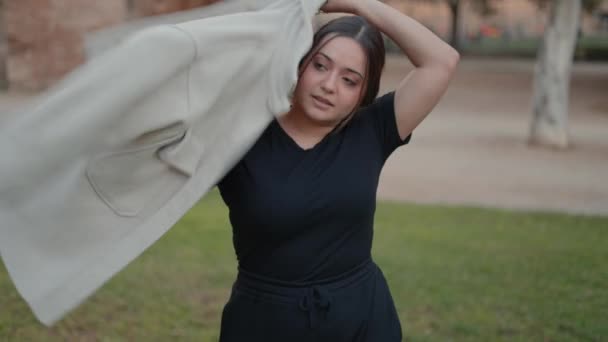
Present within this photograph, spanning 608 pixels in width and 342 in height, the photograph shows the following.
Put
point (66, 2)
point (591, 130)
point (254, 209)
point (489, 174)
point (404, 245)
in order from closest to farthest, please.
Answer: point (254, 209), point (404, 245), point (489, 174), point (591, 130), point (66, 2)

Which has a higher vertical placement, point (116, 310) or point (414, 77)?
point (414, 77)

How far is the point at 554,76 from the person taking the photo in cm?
1318

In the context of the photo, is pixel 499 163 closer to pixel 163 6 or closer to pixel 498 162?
pixel 498 162

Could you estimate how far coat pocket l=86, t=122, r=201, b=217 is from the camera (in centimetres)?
200

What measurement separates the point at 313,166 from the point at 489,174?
9.18 metres

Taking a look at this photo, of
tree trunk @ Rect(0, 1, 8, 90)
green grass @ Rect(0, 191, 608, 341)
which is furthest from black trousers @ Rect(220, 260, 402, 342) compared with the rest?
tree trunk @ Rect(0, 1, 8, 90)

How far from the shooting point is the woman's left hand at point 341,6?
2.35 meters

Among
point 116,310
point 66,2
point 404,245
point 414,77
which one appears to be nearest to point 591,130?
point 404,245

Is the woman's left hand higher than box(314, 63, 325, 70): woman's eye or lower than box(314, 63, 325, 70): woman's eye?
higher

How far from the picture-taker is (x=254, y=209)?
219 centimetres

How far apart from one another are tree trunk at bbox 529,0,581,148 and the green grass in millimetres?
A: 5273

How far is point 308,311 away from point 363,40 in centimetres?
73

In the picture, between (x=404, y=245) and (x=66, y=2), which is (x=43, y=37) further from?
(x=404, y=245)

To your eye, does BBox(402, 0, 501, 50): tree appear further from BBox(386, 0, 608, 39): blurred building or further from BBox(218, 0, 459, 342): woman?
BBox(218, 0, 459, 342): woman
